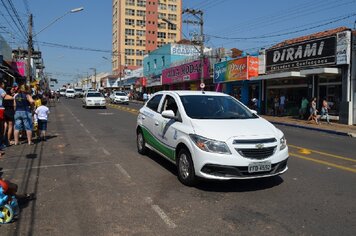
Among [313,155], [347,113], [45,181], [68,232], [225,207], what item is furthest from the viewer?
[347,113]

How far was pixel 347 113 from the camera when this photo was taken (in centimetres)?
2130

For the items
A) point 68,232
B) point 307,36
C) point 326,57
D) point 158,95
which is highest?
point 307,36

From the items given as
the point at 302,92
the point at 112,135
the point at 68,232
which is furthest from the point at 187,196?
the point at 302,92

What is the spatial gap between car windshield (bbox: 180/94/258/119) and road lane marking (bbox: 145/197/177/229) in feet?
6.21

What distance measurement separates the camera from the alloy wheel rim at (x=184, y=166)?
656 cm

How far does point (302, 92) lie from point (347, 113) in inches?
190

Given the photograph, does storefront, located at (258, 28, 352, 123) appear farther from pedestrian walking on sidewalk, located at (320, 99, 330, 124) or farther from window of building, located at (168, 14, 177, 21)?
window of building, located at (168, 14, 177, 21)

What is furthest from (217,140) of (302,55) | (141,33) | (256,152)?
(141,33)

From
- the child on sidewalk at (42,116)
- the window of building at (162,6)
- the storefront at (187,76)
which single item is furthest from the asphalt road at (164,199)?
the window of building at (162,6)

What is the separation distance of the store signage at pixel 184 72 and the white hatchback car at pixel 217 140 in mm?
31768

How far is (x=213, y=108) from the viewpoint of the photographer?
746cm

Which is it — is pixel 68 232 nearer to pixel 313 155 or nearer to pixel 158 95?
pixel 158 95

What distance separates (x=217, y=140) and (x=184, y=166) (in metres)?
0.97

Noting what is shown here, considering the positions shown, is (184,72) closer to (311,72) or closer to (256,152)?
(311,72)
